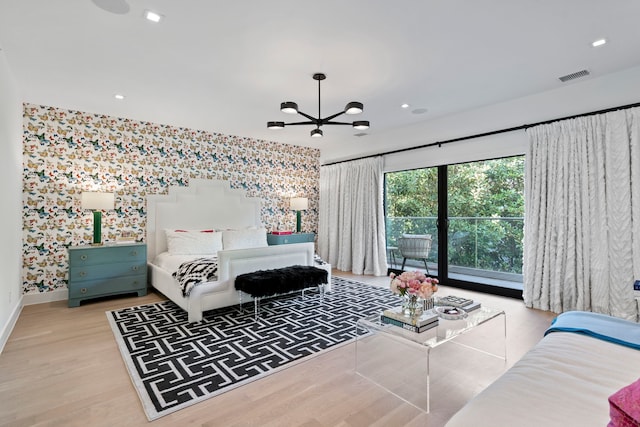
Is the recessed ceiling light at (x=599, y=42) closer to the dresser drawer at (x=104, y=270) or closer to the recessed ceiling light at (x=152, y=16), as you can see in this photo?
the recessed ceiling light at (x=152, y=16)

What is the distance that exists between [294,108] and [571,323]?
260cm

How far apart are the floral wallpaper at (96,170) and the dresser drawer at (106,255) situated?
532mm

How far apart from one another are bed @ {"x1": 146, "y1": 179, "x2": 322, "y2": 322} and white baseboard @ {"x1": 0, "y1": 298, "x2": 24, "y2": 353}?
4.59ft

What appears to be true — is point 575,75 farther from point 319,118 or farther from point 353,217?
point 353,217

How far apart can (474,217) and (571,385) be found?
3.73 metres

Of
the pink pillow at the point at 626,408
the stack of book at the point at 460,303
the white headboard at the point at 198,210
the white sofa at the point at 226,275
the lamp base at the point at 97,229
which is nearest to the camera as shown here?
the pink pillow at the point at 626,408

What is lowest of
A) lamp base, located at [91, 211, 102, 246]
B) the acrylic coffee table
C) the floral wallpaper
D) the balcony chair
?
the acrylic coffee table

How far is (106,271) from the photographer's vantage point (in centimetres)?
411

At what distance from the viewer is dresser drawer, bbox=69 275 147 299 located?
3.91 meters

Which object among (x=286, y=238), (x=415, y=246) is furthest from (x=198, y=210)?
(x=415, y=246)

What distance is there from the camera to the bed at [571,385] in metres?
1.04

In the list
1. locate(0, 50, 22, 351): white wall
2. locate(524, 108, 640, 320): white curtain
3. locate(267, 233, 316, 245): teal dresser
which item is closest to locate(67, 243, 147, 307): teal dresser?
locate(0, 50, 22, 351): white wall

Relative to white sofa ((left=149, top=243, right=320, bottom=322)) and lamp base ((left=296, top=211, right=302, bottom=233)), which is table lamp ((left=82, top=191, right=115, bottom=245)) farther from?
lamp base ((left=296, top=211, right=302, bottom=233))

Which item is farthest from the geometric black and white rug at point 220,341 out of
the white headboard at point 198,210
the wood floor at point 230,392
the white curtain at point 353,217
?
the white curtain at point 353,217
